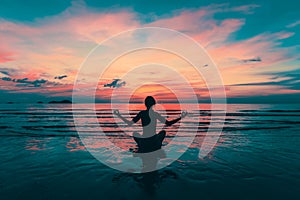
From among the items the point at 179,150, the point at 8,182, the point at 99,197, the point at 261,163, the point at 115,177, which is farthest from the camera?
the point at 179,150

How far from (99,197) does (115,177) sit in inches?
62.1

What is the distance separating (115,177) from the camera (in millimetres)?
7102

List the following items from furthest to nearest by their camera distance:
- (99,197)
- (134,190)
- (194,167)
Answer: (194,167)
(134,190)
(99,197)

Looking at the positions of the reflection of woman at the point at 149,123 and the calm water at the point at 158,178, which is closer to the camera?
the calm water at the point at 158,178

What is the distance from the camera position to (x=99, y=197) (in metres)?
5.54

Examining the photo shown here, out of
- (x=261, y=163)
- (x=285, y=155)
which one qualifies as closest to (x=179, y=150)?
(x=261, y=163)

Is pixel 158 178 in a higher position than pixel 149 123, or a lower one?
lower

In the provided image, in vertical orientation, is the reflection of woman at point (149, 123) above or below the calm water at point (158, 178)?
above

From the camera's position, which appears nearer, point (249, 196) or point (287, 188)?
point (249, 196)

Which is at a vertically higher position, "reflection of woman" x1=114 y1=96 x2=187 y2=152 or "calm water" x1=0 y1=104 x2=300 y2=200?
"reflection of woman" x1=114 y1=96 x2=187 y2=152

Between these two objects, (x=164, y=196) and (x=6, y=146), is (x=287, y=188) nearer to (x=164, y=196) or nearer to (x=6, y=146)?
(x=164, y=196)

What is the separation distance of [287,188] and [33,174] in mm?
8897

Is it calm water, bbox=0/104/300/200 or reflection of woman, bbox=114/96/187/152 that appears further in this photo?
reflection of woman, bbox=114/96/187/152

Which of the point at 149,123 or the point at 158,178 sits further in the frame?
the point at 149,123
